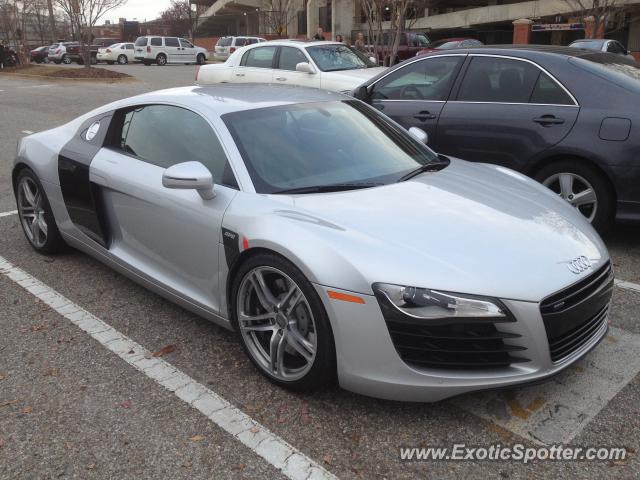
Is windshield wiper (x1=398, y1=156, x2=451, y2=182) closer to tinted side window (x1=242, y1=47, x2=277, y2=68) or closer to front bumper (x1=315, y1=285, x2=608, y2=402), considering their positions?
front bumper (x1=315, y1=285, x2=608, y2=402)

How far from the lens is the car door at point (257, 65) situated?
36.9 ft

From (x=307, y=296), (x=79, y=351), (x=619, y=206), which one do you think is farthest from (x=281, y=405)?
(x=619, y=206)

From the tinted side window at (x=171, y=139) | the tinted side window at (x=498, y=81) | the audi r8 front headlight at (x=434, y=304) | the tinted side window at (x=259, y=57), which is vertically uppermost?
the tinted side window at (x=259, y=57)

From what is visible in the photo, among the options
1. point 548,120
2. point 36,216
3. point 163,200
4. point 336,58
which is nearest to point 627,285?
point 548,120

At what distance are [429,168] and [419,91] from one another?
2.59 m

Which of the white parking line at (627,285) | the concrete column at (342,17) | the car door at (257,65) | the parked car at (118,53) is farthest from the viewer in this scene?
the concrete column at (342,17)

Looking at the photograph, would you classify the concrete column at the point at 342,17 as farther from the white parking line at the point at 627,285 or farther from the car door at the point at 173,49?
the white parking line at the point at 627,285

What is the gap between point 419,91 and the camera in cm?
616

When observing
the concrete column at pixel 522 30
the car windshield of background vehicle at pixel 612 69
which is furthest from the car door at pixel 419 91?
the concrete column at pixel 522 30

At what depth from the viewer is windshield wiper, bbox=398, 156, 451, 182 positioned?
358 centimetres

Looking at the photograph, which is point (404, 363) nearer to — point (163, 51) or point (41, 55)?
point (163, 51)

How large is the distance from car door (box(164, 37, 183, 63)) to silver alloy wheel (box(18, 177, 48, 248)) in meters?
35.7

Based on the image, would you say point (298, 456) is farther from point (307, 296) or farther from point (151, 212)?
point (151, 212)

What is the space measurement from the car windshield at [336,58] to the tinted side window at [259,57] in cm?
89
